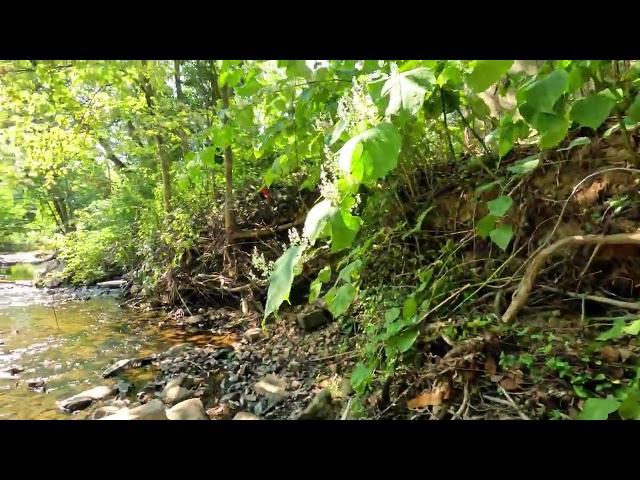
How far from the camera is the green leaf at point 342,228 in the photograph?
1121mm

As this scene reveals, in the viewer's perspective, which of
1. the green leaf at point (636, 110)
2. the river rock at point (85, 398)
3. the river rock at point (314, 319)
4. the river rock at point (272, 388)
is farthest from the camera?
the river rock at point (314, 319)

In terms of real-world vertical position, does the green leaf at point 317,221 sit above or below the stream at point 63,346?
above

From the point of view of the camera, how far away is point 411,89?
1.03 metres

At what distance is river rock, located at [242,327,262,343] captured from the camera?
15.4 ft

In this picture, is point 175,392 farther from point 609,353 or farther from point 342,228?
point 609,353

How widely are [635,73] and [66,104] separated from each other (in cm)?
601

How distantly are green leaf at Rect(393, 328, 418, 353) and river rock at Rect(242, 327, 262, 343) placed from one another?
2.89 metres

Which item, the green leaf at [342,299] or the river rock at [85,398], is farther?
the river rock at [85,398]

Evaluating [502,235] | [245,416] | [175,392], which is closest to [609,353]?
[502,235]

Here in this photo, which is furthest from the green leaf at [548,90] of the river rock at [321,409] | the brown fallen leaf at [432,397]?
the river rock at [321,409]

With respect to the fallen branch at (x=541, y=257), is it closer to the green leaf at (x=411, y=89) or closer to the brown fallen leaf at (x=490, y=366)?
the brown fallen leaf at (x=490, y=366)

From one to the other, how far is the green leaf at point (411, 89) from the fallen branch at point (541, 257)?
4.50 ft

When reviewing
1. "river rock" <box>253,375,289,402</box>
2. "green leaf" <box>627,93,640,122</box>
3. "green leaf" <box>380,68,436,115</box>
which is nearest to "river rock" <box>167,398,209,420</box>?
"river rock" <box>253,375,289,402</box>
